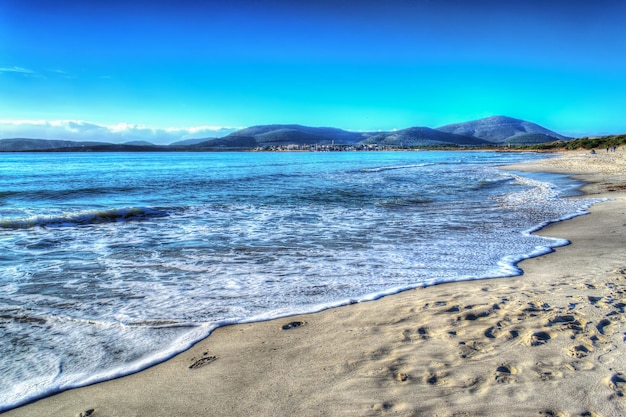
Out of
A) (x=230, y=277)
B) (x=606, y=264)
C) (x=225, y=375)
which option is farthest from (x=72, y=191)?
(x=606, y=264)

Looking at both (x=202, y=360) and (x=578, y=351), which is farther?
(x=202, y=360)

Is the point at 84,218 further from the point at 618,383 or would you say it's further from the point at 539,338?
the point at 618,383

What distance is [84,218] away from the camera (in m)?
13.5

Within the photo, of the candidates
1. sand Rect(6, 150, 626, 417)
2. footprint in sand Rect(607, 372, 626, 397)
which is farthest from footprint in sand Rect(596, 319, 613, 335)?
footprint in sand Rect(607, 372, 626, 397)

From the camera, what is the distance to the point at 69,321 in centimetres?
501

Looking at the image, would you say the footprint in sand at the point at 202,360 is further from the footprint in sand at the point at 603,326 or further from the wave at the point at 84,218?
the wave at the point at 84,218

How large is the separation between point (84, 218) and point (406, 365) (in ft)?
43.4

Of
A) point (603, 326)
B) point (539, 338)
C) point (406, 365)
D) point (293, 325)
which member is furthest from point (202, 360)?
point (603, 326)

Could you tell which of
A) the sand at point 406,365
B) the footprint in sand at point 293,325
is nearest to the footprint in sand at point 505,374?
the sand at point 406,365

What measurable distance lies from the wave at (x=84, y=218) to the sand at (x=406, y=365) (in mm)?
10814

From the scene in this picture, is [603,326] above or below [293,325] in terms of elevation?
above

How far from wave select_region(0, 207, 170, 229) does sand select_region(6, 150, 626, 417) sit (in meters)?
10.8

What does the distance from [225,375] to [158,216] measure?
39.4 ft

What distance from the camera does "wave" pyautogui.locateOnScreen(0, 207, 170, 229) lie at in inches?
488
